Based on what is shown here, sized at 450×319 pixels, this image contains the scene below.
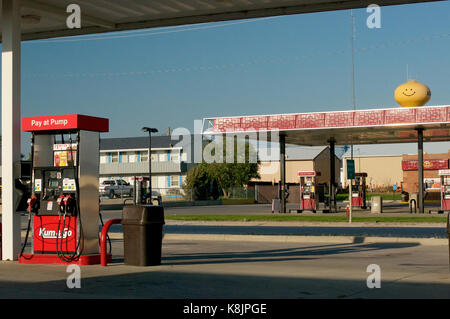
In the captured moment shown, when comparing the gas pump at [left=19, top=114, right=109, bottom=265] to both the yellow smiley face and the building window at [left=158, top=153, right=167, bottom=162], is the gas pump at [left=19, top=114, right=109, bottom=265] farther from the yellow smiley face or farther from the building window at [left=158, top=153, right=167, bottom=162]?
the building window at [left=158, top=153, right=167, bottom=162]

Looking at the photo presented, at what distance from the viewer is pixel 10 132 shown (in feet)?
47.0

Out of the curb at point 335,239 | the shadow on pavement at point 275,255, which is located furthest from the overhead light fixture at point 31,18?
the curb at point 335,239

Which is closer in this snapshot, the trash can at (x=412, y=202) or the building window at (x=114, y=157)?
the trash can at (x=412, y=202)

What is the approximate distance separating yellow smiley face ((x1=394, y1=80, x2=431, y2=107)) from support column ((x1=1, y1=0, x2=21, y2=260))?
27.9 m

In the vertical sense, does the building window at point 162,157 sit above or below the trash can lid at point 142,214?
above

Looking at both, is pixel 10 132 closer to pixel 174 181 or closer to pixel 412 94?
pixel 412 94

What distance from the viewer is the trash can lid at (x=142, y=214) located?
1319 cm

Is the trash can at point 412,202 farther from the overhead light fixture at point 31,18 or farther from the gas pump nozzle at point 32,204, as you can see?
the gas pump nozzle at point 32,204

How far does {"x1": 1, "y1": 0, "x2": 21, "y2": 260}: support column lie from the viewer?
47.1 feet

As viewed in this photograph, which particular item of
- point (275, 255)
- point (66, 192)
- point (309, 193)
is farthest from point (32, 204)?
point (309, 193)

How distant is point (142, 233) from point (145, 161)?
76.9 meters

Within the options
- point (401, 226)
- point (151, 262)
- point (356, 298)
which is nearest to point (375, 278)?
point (356, 298)

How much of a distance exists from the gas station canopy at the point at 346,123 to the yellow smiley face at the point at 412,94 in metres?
1.55
